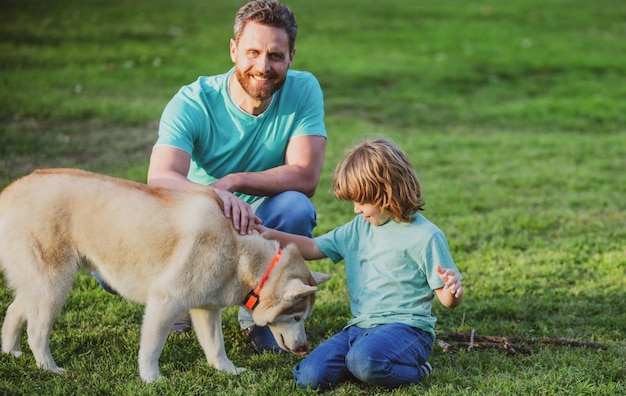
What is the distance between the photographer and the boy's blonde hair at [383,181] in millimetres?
4230

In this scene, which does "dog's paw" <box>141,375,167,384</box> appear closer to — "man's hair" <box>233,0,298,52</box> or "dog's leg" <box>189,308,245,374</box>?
"dog's leg" <box>189,308,245,374</box>

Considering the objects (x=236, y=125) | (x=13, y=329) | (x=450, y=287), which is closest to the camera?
(x=450, y=287)

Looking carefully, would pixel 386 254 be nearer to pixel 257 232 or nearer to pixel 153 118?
pixel 257 232

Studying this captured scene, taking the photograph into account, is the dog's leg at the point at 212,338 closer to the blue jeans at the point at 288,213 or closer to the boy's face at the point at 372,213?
the blue jeans at the point at 288,213

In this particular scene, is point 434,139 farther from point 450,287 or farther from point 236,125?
point 450,287

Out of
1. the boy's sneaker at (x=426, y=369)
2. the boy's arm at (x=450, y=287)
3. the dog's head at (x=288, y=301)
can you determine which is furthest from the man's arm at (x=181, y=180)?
the boy's sneaker at (x=426, y=369)

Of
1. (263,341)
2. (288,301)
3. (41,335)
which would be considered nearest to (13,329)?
(41,335)

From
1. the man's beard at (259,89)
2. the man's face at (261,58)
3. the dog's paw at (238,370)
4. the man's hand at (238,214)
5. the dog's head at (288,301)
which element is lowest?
the dog's paw at (238,370)

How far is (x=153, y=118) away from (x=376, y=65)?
6.35 m

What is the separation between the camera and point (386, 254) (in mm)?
4371

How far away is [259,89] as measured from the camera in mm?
4977

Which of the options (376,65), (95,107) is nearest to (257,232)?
(95,107)

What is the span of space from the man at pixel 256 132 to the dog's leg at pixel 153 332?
2.44 ft

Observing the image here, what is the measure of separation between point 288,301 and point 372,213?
0.67 metres
